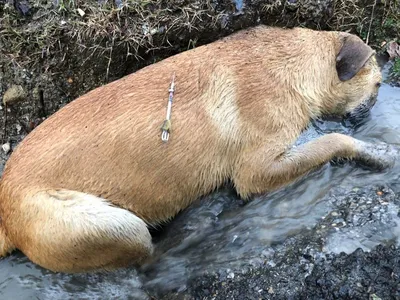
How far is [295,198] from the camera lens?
14.2ft

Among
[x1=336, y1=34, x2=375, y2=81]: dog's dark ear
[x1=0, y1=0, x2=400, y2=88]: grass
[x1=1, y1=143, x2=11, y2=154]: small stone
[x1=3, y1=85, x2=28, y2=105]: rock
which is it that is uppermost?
[x1=0, y1=0, x2=400, y2=88]: grass

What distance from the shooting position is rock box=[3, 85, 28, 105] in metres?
5.21

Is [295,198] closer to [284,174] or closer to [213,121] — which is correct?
[284,174]

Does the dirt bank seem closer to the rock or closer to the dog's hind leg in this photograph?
the rock

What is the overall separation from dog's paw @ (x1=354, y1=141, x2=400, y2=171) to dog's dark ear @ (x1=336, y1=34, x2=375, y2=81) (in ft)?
1.85

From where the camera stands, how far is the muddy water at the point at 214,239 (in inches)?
159

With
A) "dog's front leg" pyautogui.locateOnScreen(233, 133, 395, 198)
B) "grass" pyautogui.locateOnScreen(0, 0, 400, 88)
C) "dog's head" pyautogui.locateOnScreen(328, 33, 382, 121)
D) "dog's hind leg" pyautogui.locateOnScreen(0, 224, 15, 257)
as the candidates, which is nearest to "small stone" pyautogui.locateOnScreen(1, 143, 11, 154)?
"grass" pyautogui.locateOnScreen(0, 0, 400, 88)

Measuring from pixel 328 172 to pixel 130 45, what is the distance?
6.76 ft

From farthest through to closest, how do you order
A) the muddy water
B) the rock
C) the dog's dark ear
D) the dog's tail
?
the rock, the dog's dark ear, the muddy water, the dog's tail

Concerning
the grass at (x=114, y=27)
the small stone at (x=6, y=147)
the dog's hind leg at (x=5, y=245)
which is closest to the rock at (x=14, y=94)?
the grass at (x=114, y=27)

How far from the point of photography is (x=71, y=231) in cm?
383

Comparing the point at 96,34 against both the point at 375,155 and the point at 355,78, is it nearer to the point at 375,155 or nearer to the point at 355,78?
the point at 355,78

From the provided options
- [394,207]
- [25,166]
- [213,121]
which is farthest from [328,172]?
[25,166]

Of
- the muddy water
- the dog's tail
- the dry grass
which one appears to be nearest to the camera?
the dog's tail
